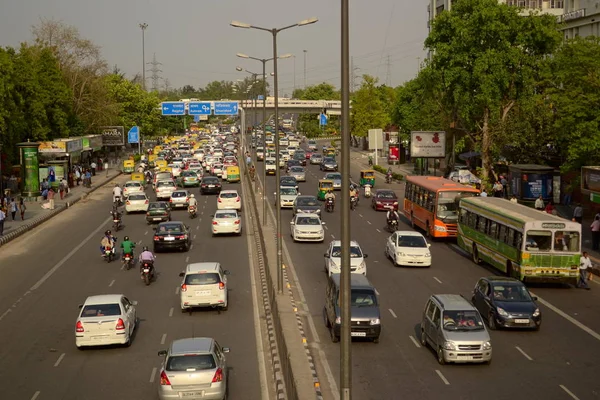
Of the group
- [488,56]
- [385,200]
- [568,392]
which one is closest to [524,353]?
[568,392]

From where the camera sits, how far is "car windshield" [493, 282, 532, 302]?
24.0 metres

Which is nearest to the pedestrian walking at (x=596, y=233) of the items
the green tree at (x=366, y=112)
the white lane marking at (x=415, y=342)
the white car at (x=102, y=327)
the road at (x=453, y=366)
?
the road at (x=453, y=366)

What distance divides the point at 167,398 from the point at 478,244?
2146 centimetres

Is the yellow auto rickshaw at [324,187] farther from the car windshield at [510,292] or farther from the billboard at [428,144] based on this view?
the car windshield at [510,292]

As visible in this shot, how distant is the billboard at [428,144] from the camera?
72500mm

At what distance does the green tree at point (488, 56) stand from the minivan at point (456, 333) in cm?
4488

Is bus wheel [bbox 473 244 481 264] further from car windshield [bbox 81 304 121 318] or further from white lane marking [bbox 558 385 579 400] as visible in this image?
car windshield [bbox 81 304 121 318]

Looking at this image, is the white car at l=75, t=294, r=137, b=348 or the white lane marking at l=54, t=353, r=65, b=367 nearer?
the white lane marking at l=54, t=353, r=65, b=367

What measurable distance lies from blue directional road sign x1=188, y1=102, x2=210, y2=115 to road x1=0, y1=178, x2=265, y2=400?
8070 cm

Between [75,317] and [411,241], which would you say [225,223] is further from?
[75,317]

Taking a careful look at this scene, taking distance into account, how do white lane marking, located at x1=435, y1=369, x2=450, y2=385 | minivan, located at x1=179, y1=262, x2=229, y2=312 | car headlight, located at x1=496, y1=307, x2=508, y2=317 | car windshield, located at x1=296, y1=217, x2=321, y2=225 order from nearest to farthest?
white lane marking, located at x1=435, y1=369, x2=450, y2=385
car headlight, located at x1=496, y1=307, x2=508, y2=317
minivan, located at x1=179, y1=262, x2=229, y2=312
car windshield, located at x1=296, y1=217, x2=321, y2=225

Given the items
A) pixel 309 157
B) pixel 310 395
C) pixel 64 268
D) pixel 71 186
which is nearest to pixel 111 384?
pixel 310 395

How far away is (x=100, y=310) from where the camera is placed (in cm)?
2214

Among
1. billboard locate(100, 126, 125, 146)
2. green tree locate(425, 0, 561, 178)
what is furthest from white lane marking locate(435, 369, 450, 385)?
billboard locate(100, 126, 125, 146)
